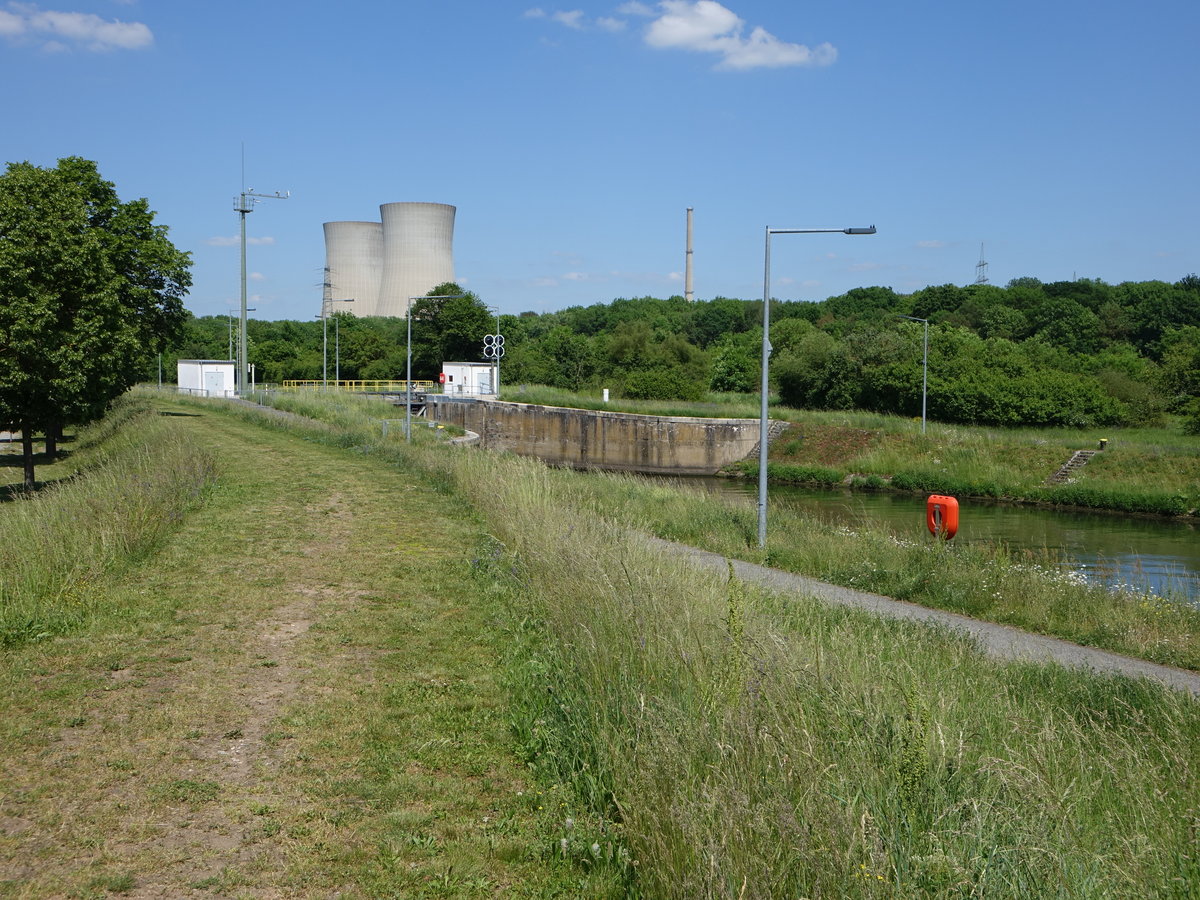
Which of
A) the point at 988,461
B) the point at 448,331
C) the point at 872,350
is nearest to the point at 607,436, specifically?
the point at 872,350

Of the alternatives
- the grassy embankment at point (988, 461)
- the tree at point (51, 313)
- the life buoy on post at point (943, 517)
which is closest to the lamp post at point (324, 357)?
the grassy embankment at point (988, 461)

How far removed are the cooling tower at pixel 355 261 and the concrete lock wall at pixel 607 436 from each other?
19118 mm

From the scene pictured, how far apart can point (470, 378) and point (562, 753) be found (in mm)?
64138

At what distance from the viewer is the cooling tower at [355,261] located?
75938 mm

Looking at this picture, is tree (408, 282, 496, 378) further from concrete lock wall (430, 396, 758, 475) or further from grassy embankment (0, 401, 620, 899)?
grassy embankment (0, 401, 620, 899)

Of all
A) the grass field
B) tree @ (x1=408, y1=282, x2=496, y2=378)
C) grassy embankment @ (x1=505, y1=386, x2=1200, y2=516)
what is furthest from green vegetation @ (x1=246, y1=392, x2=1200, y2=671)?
tree @ (x1=408, y1=282, x2=496, y2=378)

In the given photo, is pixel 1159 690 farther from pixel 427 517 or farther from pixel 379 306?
pixel 379 306

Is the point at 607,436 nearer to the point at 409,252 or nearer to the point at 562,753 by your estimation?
the point at 409,252

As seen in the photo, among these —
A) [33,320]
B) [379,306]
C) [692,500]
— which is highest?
[379,306]

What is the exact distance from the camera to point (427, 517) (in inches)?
541

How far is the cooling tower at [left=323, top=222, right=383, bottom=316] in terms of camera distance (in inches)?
2990

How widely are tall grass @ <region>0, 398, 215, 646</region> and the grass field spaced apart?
1.00 feet

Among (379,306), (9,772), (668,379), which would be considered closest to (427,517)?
(9,772)

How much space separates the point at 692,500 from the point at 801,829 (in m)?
17.1
